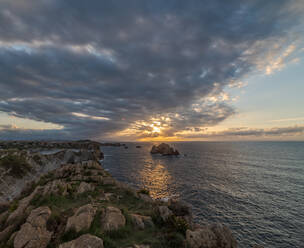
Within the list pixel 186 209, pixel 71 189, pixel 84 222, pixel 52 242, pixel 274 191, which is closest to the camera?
pixel 52 242

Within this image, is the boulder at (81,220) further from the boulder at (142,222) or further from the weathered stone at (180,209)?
the weathered stone at (180,209)

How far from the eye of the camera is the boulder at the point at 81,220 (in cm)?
1082

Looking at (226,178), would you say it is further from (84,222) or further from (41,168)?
(41,168)

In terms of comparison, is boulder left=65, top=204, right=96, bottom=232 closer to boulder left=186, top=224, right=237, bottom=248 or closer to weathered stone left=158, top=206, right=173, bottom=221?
weathered stone left=158, top=206, right=173, bottom=221

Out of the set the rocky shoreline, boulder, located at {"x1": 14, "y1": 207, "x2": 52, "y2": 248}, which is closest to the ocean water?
the rocky shoreline

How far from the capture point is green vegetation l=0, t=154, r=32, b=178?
40219 millimetres

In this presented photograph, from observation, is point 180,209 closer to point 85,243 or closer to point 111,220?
point 111,220

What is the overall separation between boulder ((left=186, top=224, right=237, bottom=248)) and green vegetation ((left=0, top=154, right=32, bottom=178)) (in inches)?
2111

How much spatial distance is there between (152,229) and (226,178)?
52633 millimetres

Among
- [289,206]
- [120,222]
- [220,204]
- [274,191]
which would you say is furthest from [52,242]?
[274,191]

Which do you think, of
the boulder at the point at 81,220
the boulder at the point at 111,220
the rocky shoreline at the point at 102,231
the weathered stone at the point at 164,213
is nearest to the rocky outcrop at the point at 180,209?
the weathered stone at the point at 164,213

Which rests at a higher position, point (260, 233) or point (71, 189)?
point (71, 189)

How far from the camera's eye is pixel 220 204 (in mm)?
33719

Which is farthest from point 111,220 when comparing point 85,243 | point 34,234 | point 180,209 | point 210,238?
point 180,209
